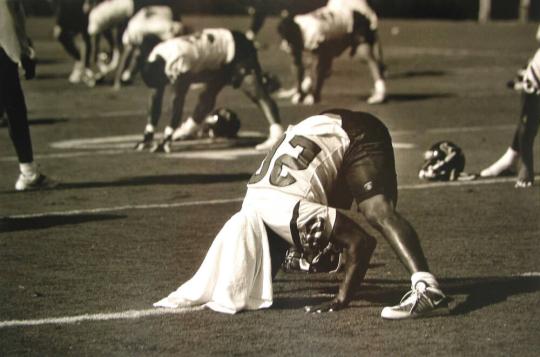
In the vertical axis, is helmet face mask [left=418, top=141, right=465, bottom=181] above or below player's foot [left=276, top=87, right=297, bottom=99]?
above

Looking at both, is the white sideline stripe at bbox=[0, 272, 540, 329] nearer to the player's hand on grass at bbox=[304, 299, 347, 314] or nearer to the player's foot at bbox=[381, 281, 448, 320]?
the player's hand on grass at bbox=[304, 299, 347, 314]

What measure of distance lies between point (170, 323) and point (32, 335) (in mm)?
733

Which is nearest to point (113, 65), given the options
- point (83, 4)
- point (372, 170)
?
point (83, 4)

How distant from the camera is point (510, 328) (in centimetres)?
613

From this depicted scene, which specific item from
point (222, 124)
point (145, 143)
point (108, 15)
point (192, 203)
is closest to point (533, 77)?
point (192, 203)

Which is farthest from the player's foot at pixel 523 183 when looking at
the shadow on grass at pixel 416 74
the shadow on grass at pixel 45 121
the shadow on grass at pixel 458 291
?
the shadow on grass at pixel 416 74

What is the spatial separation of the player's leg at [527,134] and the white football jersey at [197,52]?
3.76 m

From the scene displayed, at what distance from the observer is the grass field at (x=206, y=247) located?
5996 millimetres

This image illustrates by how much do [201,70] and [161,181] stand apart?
213cm

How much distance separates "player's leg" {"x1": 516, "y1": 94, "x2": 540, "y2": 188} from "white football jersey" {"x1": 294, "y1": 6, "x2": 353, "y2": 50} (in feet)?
21.3

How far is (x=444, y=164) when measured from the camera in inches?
437

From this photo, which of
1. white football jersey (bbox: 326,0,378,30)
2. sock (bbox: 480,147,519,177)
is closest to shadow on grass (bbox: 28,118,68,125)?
white football jersey (bbox: 326,0,378,30)

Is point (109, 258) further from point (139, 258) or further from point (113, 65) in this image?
point (113, 65)

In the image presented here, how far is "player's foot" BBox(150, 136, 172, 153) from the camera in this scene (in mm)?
13062
